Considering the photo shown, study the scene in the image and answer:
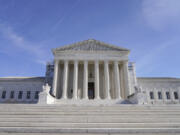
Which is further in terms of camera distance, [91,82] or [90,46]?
[91,82]

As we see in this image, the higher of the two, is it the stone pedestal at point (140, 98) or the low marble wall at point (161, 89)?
the low marble wall at point (161, 89)

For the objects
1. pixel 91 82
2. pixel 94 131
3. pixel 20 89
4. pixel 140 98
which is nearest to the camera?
pixel 94 131

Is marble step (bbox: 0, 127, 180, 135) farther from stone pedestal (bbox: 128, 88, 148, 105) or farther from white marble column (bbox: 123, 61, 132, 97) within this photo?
white marble column (bbox: 123, 61, 132, 97)

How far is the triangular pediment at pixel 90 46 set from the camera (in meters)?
29.5

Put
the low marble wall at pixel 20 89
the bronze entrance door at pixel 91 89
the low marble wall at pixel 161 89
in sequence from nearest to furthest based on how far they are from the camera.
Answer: the bronze entrance door at pixel 91 89 → the low marble wall at pixel 20 89 → the low marble wall at pixel 161 89

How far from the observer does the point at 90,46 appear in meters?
29.9

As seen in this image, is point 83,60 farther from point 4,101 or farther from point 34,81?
point 4,101

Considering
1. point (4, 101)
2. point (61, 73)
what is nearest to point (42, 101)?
point (61, 73)

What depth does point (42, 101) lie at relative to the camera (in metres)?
18.9

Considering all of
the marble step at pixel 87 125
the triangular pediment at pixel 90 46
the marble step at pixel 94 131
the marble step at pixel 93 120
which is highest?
the triangular pediment at pixel 90 46

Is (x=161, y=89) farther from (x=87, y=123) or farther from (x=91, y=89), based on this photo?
(x=87, y=123)

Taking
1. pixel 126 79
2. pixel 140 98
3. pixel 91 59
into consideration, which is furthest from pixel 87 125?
pixel 91 59

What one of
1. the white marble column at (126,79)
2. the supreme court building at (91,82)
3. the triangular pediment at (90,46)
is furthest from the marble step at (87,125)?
the triangular pediment at (90,46)

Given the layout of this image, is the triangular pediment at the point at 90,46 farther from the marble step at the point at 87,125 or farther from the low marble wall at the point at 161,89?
the marble step at the point at 87,125
